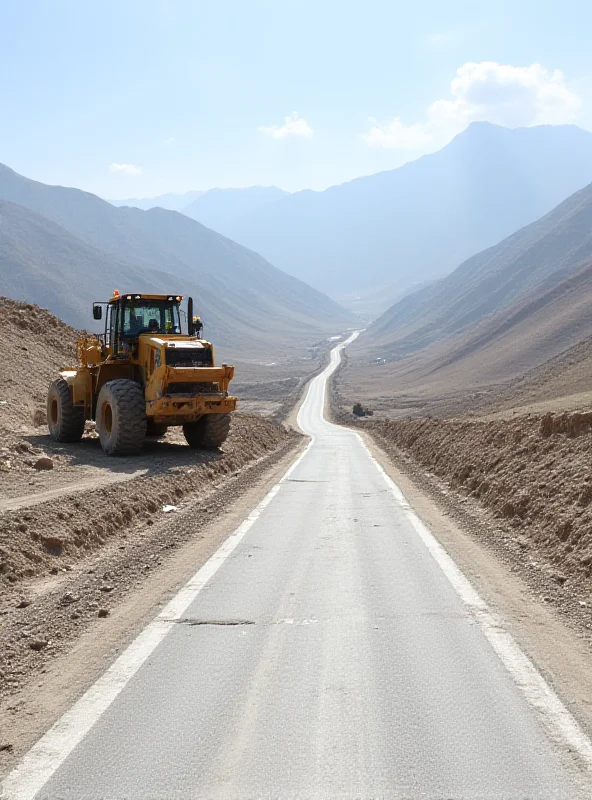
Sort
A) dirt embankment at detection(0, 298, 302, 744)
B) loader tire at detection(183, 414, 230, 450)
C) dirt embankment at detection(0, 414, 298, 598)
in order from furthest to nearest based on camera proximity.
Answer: loader tire at detection(183, 414, 230, 450) → dirt embankment at detection(0, 414, 298, 598) → dirt embankment at detection(0, 298, 302, 744)

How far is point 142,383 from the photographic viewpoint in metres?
20.7

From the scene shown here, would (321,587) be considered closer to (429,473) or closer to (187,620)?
(187,620)

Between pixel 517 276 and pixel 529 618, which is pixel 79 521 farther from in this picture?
pixel 517 276

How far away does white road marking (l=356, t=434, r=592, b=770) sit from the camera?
5.13 m

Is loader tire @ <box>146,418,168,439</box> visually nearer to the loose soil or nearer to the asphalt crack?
the loose soil

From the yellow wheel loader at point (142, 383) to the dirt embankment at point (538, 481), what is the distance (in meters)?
6.42

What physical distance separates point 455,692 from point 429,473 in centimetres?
1668

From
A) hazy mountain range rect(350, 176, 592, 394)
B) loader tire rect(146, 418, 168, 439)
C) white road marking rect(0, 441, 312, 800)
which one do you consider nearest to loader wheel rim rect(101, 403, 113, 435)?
loader tire rect(146, 418, 168, 439)

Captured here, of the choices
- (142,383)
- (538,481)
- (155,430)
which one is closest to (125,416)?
(142,383)

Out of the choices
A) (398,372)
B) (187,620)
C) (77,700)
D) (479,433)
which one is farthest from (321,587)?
(398,372)

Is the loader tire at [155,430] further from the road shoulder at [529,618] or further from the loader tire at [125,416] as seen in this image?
the road shoulder at [529,618]

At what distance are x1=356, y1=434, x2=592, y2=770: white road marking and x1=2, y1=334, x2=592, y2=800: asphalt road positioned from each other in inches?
3.0

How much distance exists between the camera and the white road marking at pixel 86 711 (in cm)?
458

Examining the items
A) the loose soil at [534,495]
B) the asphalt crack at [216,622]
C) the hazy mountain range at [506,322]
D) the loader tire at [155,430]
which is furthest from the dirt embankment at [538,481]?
the hazy mountain range at [506,322]
